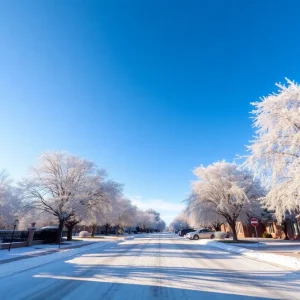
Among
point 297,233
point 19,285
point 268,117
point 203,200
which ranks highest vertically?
point 268,117

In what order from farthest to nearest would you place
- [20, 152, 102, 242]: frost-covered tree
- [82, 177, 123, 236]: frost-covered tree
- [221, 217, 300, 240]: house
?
[82, 177, 123, 236]: frost-covered tree < [221, 217, 300, 240]: house < [20, 152, 102, 242]: frost-covered tree

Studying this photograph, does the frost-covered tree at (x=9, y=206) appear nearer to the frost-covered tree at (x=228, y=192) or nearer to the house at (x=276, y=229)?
the frost-covered tree at (x=228, y=192)

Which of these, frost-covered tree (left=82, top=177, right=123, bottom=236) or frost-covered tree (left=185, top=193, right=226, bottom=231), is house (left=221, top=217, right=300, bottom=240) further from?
frost-covered tree (left=82, top=177, right=123, bottom=236)

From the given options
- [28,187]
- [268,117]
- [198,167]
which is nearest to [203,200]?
[198,167]

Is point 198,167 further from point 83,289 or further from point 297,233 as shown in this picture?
point 83,289


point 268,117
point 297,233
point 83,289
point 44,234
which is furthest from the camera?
point 297,233

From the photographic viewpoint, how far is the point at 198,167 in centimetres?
3381

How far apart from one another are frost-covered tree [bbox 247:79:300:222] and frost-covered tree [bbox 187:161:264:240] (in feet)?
38.6

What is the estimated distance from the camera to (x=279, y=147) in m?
14.5

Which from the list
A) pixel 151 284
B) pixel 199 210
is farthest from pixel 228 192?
pixel 151 284

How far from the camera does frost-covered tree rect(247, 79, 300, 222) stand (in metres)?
13.7

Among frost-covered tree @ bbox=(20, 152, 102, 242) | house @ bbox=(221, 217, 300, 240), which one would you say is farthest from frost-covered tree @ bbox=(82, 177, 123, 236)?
house @ bbox=(221, 217, 300, 240)

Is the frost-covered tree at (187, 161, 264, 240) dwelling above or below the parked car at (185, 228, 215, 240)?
above

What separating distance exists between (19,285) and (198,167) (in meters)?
28.7
